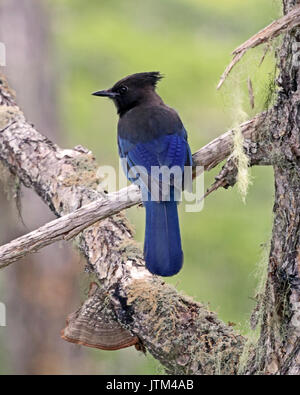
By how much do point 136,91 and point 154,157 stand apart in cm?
71

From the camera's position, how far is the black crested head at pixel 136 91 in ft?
15.9

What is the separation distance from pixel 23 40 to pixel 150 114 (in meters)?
2.29

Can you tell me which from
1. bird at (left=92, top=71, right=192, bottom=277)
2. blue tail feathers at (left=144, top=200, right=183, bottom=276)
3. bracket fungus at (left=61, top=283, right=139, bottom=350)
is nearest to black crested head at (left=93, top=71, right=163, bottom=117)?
bird at (left=92, top=71, right=192, bottom=277)

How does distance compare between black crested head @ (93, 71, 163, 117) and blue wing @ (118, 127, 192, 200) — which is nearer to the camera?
blue wing @ (118, 127, 192, 200)

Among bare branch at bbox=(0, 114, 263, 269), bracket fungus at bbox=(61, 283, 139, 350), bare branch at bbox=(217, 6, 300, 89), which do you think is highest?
bare branch at bbox=(217, 6, 300, 89)

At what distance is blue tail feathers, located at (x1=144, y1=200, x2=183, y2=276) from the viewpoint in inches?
144

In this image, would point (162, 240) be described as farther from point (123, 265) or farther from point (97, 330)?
point (97, 330)

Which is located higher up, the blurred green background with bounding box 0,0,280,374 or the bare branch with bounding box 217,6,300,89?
the blurred green background with bounding box 0,0,280,374

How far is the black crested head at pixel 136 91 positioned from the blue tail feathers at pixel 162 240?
3.60 ft

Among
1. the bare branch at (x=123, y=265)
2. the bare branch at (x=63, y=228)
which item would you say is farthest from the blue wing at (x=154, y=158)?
the bare branch at (x=63, y=228)

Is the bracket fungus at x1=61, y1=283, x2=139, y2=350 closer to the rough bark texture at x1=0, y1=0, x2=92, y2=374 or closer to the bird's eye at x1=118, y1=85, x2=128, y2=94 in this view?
the bird's eye at x1=118, y1=85, x2=128, y2=94

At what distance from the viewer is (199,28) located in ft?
27.4

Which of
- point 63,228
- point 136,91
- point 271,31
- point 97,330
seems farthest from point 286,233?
point 136,91

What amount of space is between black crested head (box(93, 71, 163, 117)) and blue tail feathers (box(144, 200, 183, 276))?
1.10 meters
